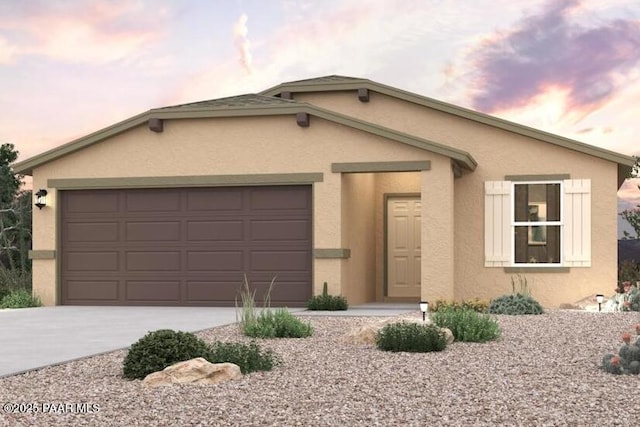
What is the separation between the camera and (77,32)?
21906 millimetres

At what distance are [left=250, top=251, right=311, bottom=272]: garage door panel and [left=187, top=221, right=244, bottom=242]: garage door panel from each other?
1.68 feet

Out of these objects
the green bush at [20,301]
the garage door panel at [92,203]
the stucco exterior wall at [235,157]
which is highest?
the stucco exterior wall at [235,157]

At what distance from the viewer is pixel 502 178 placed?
18984 millimetres

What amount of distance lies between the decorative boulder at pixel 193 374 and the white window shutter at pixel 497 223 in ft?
37.1

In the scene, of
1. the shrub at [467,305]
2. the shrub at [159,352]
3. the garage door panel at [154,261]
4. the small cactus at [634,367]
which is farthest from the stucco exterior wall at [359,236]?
the small cactus at [634,367]

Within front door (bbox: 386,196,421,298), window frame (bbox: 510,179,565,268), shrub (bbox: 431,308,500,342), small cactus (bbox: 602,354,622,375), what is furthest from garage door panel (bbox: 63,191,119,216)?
small cactus (bbox: 602,354,622,375)

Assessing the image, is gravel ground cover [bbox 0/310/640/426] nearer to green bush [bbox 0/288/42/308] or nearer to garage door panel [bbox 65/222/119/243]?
garage door panel [bbox 65/222/119/243]

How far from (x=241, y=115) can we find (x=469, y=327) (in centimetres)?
840

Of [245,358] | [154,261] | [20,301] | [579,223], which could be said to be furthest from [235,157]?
[245,358]

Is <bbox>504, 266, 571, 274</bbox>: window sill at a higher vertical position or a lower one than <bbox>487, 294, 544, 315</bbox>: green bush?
higher

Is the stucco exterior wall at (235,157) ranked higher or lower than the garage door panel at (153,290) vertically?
higher

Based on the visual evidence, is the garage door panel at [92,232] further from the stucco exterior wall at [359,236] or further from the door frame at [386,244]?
the door frame at [386,244]

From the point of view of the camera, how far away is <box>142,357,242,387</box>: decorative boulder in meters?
8.18

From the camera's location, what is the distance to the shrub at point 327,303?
17.1 meters
